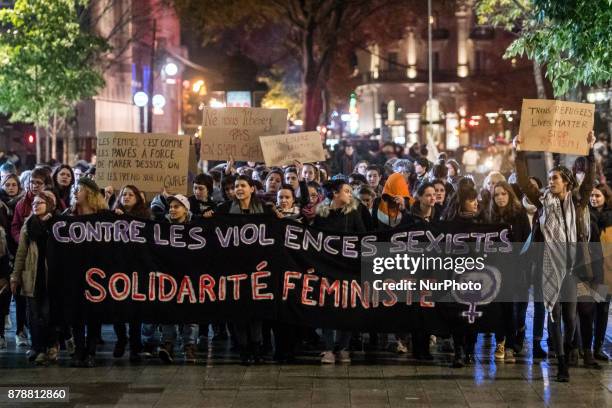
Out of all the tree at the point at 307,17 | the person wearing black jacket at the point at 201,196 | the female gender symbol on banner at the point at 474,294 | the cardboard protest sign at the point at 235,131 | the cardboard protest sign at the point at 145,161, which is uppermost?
the tree at the point at 307,17

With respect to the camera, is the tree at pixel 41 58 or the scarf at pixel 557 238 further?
the tree at pixel 41 58

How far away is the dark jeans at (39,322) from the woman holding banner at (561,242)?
4.45 meters

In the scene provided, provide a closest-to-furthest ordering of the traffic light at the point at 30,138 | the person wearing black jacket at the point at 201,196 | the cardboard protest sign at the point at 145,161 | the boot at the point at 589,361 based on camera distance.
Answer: the boot at the point at 589,361 → the person wearing black jacket at the point at 201,196 → the cardboard protest sign at the point at 145,161 → the traffic light at the point at 30,138

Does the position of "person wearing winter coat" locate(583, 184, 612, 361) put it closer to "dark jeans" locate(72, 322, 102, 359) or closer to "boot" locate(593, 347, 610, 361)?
"boot" locate(593, 347, 610, 361)

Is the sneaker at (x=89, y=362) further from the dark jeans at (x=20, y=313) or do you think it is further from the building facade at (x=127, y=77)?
the building facade at (x=127, y=77)

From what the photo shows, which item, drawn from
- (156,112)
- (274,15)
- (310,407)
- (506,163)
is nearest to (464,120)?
(156,112)

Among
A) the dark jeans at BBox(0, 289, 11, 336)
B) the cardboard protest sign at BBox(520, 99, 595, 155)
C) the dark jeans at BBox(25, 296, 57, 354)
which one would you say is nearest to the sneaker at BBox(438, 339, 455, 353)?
the cardboard protest sign at BBox(520, 99, 595, 155)

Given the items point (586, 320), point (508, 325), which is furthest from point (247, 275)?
point (586, 320)

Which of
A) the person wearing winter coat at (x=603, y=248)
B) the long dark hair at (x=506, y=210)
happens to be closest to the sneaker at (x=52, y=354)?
the long dark hair at (x=506, y=210)

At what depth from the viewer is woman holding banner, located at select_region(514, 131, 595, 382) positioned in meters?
10.9

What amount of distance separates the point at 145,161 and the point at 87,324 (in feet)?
9.35

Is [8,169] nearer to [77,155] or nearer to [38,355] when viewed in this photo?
[38,355]

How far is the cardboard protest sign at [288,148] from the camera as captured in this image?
1588 centimetres

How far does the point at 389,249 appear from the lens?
37.4 ft
